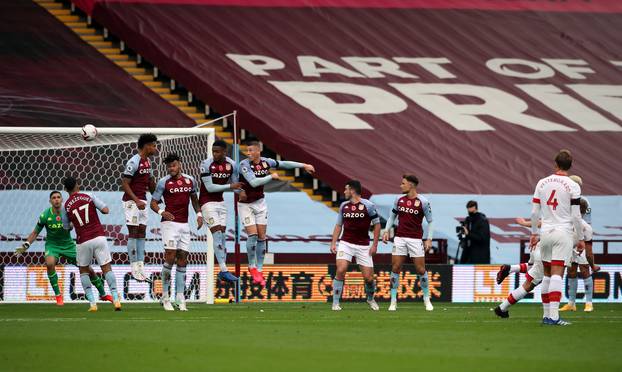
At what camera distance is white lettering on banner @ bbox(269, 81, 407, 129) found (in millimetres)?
32438

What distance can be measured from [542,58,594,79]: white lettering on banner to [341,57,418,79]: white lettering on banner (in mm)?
4853

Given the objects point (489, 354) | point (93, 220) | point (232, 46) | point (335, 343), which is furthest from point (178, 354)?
point (232, 46)

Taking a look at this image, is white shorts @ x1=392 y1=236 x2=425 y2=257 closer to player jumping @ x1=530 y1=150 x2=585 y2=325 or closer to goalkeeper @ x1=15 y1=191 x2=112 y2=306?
goalkeeper @ x1=15 y1=191 x2=112 y2=306

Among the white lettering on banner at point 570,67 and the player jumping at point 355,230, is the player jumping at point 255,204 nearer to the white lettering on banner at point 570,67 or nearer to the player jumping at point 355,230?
the player jumping at point 355,230

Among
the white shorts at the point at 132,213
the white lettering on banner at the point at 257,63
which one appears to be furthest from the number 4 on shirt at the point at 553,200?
the white lettering on banner at the point at 257,63

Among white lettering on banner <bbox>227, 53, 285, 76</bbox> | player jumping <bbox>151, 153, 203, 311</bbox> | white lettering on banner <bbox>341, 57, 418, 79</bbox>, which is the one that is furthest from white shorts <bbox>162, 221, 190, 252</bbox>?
white lettering on banner <bbox>341, 57, 418, 79</bbox>

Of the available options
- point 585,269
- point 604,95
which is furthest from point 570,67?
point 585,269

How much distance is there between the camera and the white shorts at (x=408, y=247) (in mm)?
19906

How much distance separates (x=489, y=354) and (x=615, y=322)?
5544 mm

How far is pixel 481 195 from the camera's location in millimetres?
30641

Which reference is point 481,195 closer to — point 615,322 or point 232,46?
point 232,46

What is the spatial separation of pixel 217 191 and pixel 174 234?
1.33 meters

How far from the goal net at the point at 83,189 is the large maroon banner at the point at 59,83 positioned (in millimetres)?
4531

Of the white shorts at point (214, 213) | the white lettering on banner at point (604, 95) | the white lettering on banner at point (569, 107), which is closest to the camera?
the white shorts at point (214, 213)
